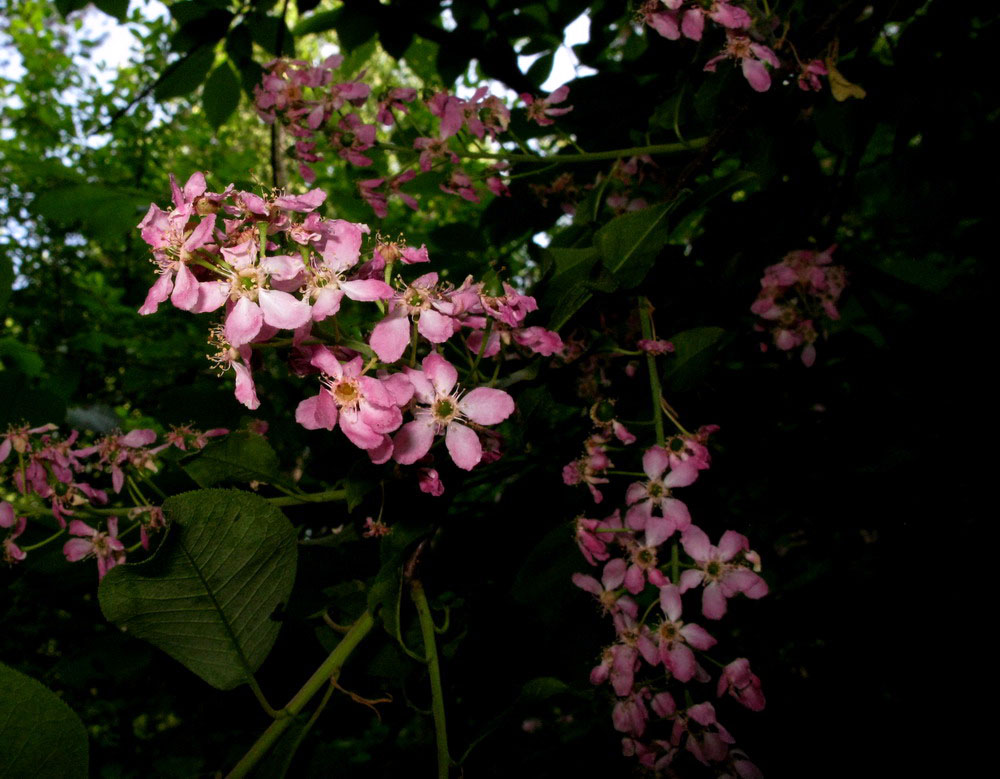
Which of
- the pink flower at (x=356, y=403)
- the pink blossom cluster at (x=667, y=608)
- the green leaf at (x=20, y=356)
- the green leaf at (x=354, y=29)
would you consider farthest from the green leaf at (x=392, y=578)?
the green leaf at (x=20, y=356)

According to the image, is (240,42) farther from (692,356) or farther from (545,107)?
(692,356)

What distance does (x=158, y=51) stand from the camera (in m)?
3.38

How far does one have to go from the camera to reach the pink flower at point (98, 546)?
3.51ft

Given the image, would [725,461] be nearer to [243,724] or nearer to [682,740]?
[682,740]

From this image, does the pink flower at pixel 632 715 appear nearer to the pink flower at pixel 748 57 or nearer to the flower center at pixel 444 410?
the flower center at pixel 444 410

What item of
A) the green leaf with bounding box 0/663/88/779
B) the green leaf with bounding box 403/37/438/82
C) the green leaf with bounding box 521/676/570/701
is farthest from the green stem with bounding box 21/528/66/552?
the green leaf with bounding box 403/37/438/82

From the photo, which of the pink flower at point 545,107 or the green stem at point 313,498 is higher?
the pink flower at point 545,107

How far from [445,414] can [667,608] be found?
1.58ft

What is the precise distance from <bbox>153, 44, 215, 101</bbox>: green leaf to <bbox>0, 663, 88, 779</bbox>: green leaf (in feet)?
5.56

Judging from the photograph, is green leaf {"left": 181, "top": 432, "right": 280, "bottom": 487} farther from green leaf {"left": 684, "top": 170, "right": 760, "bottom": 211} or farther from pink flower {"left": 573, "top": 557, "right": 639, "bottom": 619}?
green leaf {"left": 684, "top": 170, "right": 760, "bottom": 211}

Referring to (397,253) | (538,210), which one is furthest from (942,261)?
(397,253)

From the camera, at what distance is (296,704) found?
759 millimetres

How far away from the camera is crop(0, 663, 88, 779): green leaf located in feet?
1.77

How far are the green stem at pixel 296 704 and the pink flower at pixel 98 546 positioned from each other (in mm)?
479
